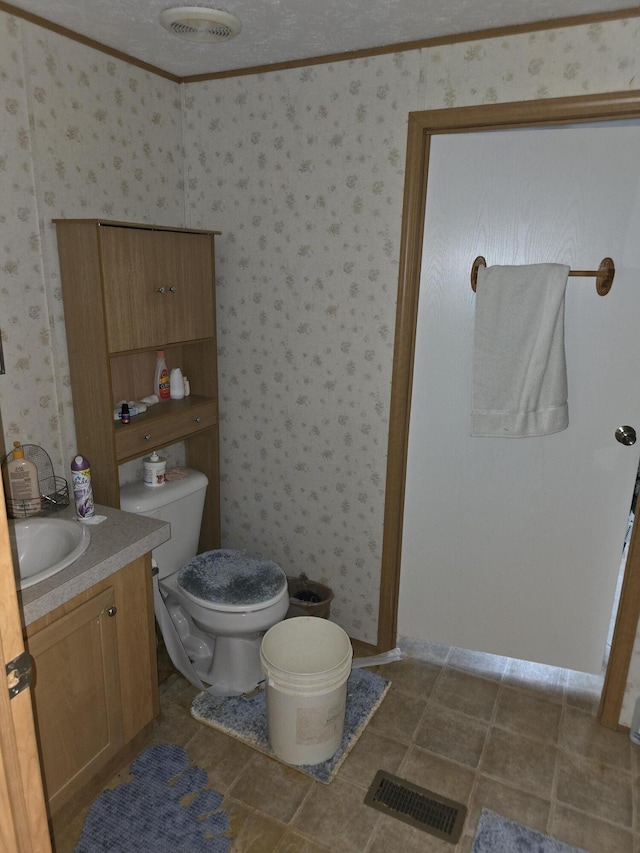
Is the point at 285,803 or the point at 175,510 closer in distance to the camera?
the point at 285,803

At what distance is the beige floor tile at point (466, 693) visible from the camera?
7.41ft

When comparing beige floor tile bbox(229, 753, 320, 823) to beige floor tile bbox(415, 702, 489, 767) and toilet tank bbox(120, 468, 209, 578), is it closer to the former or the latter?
beige floor tile bbox(415, 702, 489, 767)

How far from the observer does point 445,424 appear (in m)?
2.28

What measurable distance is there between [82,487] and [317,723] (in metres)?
1.05

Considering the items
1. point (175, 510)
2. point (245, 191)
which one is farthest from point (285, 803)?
point (245, 191)

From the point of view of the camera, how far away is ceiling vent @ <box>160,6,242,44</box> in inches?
66.6

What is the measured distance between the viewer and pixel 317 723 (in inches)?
75.5

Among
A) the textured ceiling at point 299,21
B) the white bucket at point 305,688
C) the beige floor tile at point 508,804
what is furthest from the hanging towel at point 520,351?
the beige floor tile at point 508,804

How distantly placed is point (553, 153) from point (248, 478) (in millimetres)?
1715

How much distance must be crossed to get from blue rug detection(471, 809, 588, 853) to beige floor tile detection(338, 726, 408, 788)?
1.05 feet

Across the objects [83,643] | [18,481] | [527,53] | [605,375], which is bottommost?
[83,643]

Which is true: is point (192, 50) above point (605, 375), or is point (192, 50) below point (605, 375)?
above

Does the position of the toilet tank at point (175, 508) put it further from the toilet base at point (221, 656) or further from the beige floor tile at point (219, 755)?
the beige floor tile at point (219, 755)

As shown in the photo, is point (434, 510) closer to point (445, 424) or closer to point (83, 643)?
point (445, 424)
